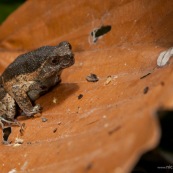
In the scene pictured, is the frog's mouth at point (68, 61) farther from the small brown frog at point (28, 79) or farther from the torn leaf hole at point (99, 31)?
the torn leaf hole at point (99, 31)

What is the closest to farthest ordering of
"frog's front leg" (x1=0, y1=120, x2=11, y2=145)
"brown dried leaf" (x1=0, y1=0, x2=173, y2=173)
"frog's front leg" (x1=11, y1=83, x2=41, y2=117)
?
"brown dried leaf" (x1=0, y1=0, x2=173, y2=173), "frog's front leg" (x1=0, y1=120, x2=11, y2=145), "frog's front leg" (x1=11, y1=83, x2=41, y2=117)

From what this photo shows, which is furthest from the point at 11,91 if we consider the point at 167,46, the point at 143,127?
the point at 143,127

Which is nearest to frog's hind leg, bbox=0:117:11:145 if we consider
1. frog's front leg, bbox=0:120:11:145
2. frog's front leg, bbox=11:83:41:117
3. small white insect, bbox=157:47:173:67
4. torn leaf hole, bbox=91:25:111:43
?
frog's front leg, bbox=0:120:11:145

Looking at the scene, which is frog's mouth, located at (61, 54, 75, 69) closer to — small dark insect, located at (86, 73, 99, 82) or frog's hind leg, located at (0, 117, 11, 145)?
small dark insect, located at (86, 73, 99, 82)

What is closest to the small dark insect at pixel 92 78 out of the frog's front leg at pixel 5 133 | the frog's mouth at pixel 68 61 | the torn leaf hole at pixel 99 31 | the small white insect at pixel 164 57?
the frog's mouth at pixel 68 61

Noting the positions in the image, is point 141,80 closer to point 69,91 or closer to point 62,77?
point 69,91

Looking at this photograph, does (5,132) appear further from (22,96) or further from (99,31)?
(99,31)

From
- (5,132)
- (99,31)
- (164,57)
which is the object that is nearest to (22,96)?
(5,132)

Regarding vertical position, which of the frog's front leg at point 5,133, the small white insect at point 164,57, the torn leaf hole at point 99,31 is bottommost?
the frog's front leg at point 5,133
